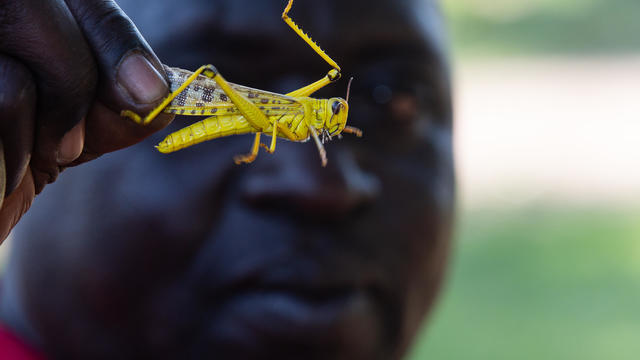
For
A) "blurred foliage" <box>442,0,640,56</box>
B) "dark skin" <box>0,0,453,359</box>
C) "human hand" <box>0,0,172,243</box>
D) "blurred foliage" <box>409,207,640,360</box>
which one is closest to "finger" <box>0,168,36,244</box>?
"human hand" <box>0,0,172,243</box>

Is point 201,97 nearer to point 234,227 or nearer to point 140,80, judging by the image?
point 140,80

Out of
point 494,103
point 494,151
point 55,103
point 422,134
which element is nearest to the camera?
point 55,103

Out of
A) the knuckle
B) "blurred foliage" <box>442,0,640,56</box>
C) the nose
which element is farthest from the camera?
"blurred foliage" <box>442,0,640,56</box>

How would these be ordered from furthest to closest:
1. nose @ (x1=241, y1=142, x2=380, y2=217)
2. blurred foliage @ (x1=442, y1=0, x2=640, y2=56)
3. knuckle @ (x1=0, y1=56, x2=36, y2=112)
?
blurred foliage @ (x1=442, y1=0, x2=640, y2=56) < nose @ (x1=241, y1=142, x2=380, y2=217) < knuckle @ (x1=0, y1=56, x2=36, y2=112)

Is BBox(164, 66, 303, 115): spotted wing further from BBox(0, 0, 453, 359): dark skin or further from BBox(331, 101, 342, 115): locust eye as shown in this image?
BBox(0, 0, 453, 359): dark skin

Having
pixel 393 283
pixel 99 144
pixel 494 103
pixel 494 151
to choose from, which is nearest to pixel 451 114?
pixel 393 283

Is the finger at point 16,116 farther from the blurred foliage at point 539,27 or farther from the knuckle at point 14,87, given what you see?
the blurred foliage at point 539,27

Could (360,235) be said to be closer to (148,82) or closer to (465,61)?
(148,82)

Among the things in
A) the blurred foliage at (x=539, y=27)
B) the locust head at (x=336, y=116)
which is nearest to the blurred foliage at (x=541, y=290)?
the blurred foliage at (x=539, y=27)
